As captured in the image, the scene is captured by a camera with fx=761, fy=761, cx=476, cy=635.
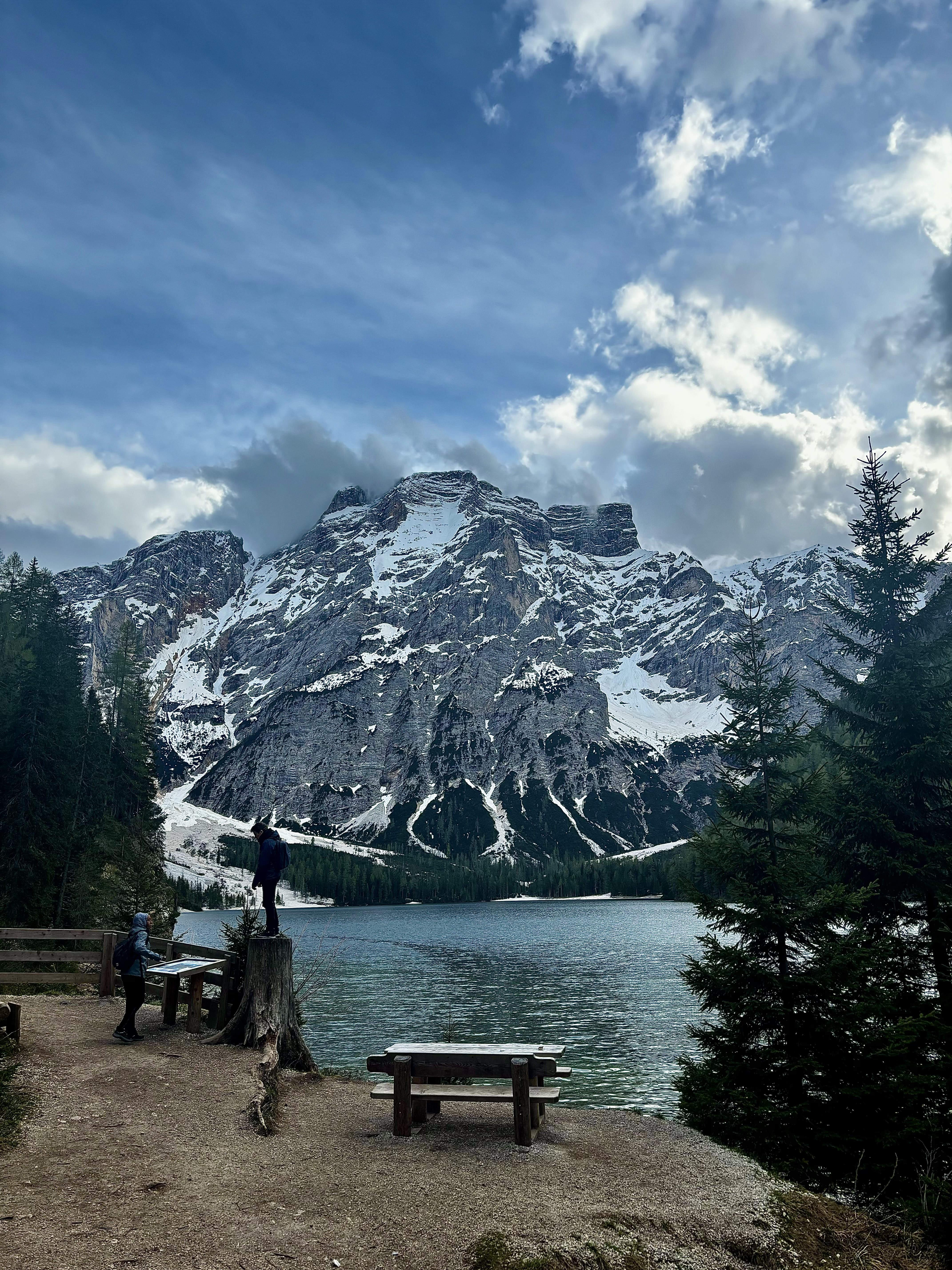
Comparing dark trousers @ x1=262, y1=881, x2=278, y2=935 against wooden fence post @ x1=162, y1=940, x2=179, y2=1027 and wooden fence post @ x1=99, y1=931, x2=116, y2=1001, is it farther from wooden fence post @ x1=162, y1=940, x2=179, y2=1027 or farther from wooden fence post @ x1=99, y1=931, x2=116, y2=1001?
wooden fence post @ x1=99, y1=931, x2=116, y2=1001

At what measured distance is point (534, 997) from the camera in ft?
171

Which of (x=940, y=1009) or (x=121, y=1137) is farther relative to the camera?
(x=940, y=1009)

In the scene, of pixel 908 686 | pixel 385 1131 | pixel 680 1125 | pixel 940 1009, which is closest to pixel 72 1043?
pixel 385 1131

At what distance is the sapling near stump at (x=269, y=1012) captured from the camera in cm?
1559

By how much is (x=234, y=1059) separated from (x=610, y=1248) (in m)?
9.37

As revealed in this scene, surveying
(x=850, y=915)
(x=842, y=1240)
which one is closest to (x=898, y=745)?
(x=850, y=915)

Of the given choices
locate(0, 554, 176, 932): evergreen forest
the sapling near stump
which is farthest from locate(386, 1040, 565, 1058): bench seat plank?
locate(0, 554, 176, 932): evergreen forest

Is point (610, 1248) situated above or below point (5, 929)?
below

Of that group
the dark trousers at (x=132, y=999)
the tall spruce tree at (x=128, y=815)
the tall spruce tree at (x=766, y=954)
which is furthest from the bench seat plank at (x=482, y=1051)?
the tall spruce tree at (x=128, y=815)

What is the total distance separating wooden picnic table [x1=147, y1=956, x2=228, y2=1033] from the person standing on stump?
1653 millimetres

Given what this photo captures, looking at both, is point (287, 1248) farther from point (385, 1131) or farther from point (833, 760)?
point (833, 760)

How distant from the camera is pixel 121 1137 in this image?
10742mm

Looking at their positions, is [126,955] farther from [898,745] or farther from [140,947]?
[898,745]

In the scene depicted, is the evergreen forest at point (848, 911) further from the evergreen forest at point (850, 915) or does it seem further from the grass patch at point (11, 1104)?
the grass patch at point (11, 1104)
